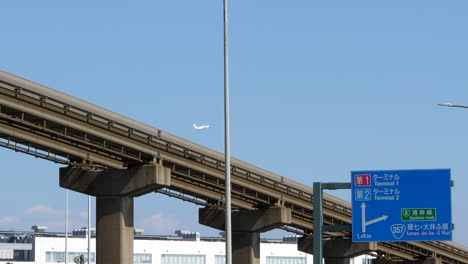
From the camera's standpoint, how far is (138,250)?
165625 millimetres

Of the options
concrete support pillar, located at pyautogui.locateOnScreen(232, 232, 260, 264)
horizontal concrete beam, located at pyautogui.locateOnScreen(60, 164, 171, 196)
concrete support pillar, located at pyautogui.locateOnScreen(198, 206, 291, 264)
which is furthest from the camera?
concrete support pillar, located at pyautogui.locateOnScreen(232, 232, 260, 264)

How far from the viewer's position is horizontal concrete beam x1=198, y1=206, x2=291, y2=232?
89812mm

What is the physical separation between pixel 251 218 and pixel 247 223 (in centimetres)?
58

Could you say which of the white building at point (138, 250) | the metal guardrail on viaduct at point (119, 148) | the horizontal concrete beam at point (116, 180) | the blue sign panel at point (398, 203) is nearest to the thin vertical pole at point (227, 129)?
the blue sign panel at point (398, 203)

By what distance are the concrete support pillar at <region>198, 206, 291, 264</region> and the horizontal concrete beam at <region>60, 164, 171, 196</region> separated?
65.4ft

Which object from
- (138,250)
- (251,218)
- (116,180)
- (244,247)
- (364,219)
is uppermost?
(116,180)

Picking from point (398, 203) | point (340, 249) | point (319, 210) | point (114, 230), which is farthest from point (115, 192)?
point (340, 249)

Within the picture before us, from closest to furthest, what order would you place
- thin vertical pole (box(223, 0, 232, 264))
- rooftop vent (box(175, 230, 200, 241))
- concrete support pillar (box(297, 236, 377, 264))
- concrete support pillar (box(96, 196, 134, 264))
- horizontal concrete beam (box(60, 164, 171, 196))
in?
thin vertical pole (box(223, 0, 232, 264))
concrete support pillar (box(96, 196, 134, 264))
horizontal concrete beam (box(60, 164, 171, 196))
concrete support pillar (box(297, 236, 377, 264))
rooftop vent (box(175, 230, 200, 241))

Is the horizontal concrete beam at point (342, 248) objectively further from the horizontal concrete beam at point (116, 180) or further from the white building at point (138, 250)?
the white building at point (138, 250)

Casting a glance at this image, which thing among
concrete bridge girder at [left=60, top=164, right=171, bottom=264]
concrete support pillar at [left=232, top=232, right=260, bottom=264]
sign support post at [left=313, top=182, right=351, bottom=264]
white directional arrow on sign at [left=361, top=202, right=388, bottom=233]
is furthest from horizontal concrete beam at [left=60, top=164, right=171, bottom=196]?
white directional arrow on sign at [left=361, top=202, right=388, bottom=233]

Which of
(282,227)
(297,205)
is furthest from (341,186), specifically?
(282,227)

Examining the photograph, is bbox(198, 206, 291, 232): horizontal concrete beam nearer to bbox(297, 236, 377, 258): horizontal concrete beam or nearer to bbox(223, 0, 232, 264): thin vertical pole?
bbox(297, 236, 377, 258): horizontal concrete beam

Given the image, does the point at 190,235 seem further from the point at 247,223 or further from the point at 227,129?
the point at 227,129

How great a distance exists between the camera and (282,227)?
96688 mm
